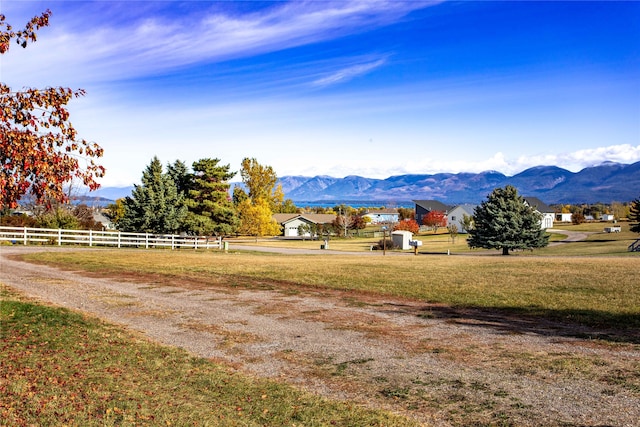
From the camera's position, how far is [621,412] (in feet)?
24.2

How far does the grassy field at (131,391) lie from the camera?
7137 mm

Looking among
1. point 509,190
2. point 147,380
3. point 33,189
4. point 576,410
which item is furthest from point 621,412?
point 509,190

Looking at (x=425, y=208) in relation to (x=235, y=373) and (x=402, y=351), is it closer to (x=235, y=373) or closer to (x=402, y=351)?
(x=402, y=351)

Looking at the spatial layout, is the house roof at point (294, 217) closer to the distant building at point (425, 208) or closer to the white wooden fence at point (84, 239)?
the distant building at point (425, 208)

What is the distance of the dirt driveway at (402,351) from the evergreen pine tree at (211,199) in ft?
137

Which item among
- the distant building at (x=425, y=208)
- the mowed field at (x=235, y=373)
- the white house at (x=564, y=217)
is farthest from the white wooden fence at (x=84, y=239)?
the white house at (x=564, y=217)

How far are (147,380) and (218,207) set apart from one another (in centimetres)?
5348

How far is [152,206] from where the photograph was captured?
54719 millimetres

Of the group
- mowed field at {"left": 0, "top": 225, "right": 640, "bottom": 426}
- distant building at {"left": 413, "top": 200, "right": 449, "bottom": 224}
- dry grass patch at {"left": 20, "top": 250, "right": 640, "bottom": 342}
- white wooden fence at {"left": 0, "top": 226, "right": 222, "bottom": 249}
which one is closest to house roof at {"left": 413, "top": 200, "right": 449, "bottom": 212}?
distant building at {"left": 413, "top": 200, "right": 449, "bottom": 224}

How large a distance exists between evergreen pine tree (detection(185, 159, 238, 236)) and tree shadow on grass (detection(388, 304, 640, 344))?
47.1 metres

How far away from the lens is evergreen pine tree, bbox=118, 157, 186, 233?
54.5 metres

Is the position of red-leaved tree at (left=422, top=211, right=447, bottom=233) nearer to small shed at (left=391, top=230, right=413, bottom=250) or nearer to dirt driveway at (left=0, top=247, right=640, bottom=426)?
small shed at (left=391, top=230, right=413, bottom=250)

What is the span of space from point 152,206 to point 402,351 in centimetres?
4814

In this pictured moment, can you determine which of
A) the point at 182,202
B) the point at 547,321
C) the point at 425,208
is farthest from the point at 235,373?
the point at 425,208
